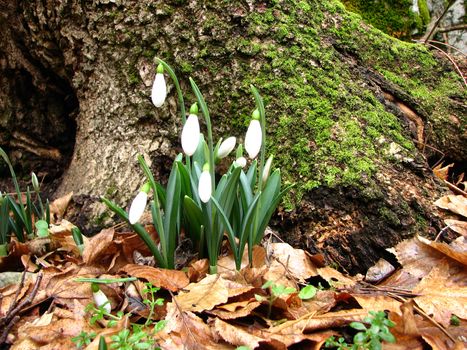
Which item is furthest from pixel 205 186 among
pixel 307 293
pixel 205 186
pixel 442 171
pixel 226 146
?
pixel 442 171

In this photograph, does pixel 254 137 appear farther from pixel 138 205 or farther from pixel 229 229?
pixel 138 205

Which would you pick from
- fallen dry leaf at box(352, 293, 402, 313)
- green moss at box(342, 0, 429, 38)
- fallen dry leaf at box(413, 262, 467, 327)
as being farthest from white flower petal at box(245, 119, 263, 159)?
green moss at box(342, 0, 429, 38)

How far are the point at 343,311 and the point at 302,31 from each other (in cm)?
152

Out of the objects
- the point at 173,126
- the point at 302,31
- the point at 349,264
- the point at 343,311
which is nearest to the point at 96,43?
the point at 173,126

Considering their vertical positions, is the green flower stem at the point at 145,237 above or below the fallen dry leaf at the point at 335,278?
below

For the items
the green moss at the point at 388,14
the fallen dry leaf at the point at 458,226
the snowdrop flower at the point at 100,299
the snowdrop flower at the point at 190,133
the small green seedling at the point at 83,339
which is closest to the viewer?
the small green seedling at the point at 83,339

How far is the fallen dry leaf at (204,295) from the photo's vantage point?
1.46 m

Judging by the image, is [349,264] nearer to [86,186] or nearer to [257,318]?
[257,318]

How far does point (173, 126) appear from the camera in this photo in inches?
96.6

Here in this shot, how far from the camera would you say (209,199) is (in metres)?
1.76

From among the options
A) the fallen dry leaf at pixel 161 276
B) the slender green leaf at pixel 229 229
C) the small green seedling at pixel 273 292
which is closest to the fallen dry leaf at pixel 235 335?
the small green seedling at pixel 273 292

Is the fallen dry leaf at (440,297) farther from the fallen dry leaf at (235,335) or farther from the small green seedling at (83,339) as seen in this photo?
the small green seedling at (83,339)

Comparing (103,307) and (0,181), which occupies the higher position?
(103,307)

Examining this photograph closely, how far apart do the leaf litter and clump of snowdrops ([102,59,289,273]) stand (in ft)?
0.32
